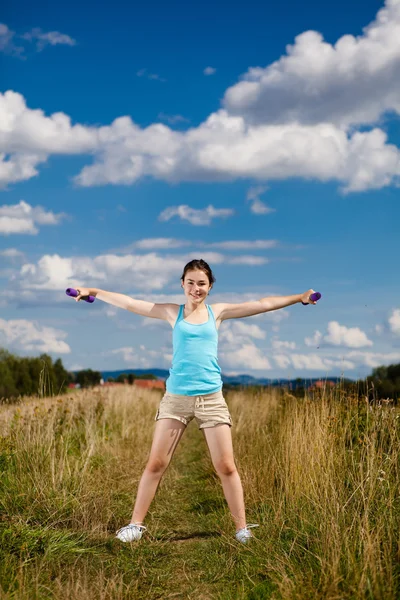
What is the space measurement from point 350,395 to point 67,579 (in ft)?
13.5

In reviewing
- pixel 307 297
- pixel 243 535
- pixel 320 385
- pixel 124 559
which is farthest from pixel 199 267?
pixel 320 385

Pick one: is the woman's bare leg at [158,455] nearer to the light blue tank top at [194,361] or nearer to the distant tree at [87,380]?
the light blue tank top at [194,361]

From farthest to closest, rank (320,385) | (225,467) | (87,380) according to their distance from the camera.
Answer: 1. (87,380)
2. (320,385)
3. (225,467)

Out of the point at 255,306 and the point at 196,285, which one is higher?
the point at 196,285

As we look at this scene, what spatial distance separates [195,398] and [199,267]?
108cm

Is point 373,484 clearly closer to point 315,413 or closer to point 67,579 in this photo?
point 315,413

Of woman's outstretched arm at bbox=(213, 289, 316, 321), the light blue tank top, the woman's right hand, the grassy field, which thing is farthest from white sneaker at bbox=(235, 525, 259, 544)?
the woman's right hand

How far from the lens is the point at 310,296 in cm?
534

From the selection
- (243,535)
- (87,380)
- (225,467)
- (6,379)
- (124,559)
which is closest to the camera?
(124,559)

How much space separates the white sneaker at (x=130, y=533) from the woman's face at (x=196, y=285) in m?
1.97

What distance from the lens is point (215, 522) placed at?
575 cm

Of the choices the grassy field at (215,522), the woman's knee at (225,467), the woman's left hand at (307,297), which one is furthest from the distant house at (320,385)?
the woman's knee at (225,467)

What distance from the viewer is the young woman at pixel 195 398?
497cm

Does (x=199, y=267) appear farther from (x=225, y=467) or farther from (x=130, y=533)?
(x=130, y=533)
